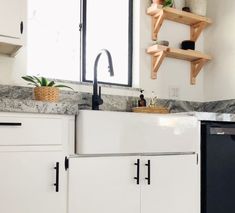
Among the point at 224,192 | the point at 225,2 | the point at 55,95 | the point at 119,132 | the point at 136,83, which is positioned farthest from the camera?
the point at 225,2

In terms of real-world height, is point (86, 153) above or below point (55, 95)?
below

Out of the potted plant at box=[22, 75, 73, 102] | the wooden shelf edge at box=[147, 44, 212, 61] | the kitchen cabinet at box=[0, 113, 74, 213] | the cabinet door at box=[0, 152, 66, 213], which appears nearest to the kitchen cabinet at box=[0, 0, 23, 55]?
the potted plant at box=[22, 75, 73, 102]

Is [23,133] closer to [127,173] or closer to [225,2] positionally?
[127,173]

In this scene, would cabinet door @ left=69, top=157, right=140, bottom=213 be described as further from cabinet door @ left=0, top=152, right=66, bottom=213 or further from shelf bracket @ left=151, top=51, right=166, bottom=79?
shelf bracket @ left=151, top=51, right=166, bottom=79

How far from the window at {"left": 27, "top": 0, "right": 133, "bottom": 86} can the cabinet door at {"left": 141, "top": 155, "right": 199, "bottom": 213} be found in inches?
38.9

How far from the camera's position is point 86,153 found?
1.71m

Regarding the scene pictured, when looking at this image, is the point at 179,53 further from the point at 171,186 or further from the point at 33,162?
the point at 33,162

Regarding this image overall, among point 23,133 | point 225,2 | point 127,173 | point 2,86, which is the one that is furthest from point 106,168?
point 225,2

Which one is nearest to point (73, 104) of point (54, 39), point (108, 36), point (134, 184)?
point (134, 184)

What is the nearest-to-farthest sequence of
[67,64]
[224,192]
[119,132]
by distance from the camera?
1. [119,132]
2. [224,192]
3. [67,64]

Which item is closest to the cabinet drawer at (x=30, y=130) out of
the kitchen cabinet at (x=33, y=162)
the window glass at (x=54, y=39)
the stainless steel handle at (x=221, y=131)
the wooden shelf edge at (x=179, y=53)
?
the kitchen cabinet at (x=33, y=162)

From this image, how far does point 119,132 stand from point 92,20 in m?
1.26

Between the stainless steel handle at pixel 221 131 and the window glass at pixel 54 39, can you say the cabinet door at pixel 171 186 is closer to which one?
the stainless steel handle at pixel 221 131

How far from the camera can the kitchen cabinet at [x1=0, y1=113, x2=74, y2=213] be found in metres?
1.51
